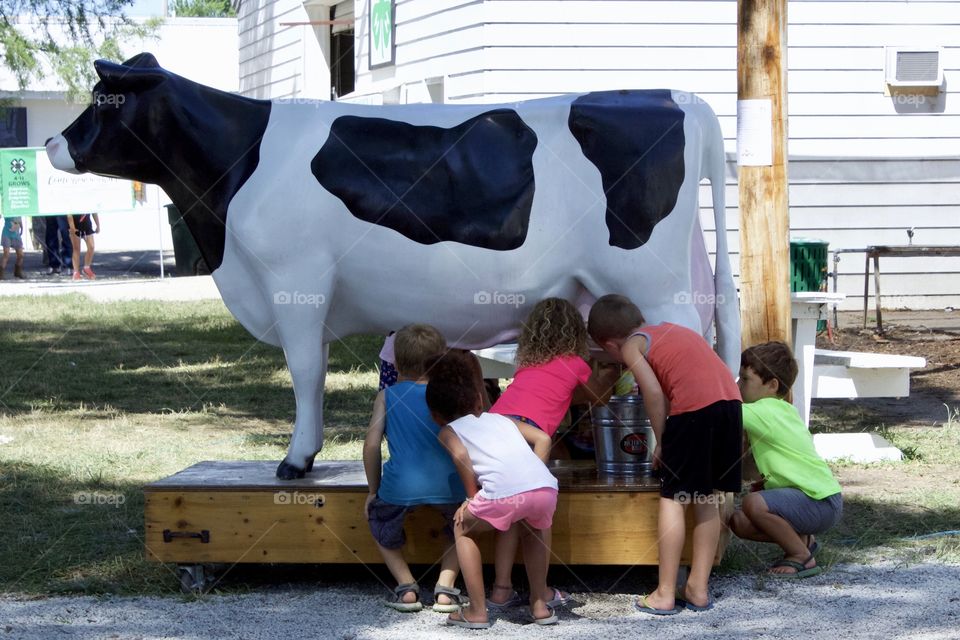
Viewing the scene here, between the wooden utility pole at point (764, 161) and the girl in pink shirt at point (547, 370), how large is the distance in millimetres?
1977

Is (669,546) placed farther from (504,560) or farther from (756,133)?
(756,133)

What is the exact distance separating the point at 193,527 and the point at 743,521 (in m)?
2.10

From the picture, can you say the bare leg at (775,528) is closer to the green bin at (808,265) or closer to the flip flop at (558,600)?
the flip flop at (558,600)

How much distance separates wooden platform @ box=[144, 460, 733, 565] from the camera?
4.62 metres

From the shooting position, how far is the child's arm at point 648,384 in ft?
14.5

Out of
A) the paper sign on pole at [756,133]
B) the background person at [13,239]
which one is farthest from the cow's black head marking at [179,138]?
the background person at [13,239]

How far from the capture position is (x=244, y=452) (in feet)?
23.6

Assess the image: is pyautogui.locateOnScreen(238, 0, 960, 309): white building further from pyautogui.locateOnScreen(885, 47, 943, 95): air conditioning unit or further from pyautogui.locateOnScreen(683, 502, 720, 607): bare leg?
pyautogui.locateOnScreen(683, 502, 720, 607): bare leg

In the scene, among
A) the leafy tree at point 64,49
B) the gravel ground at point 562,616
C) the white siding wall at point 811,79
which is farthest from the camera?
the leafy tree at point 64,49

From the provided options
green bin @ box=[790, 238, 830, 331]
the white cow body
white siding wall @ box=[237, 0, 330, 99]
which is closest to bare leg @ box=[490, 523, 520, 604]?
the white cow body

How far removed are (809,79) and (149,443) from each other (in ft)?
26.2

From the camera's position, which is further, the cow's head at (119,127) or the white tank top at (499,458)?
the cow's head at (119,127)

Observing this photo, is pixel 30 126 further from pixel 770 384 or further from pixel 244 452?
pixel 770 384

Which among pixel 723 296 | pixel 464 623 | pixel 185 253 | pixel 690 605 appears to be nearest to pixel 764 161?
pixel 723 296
